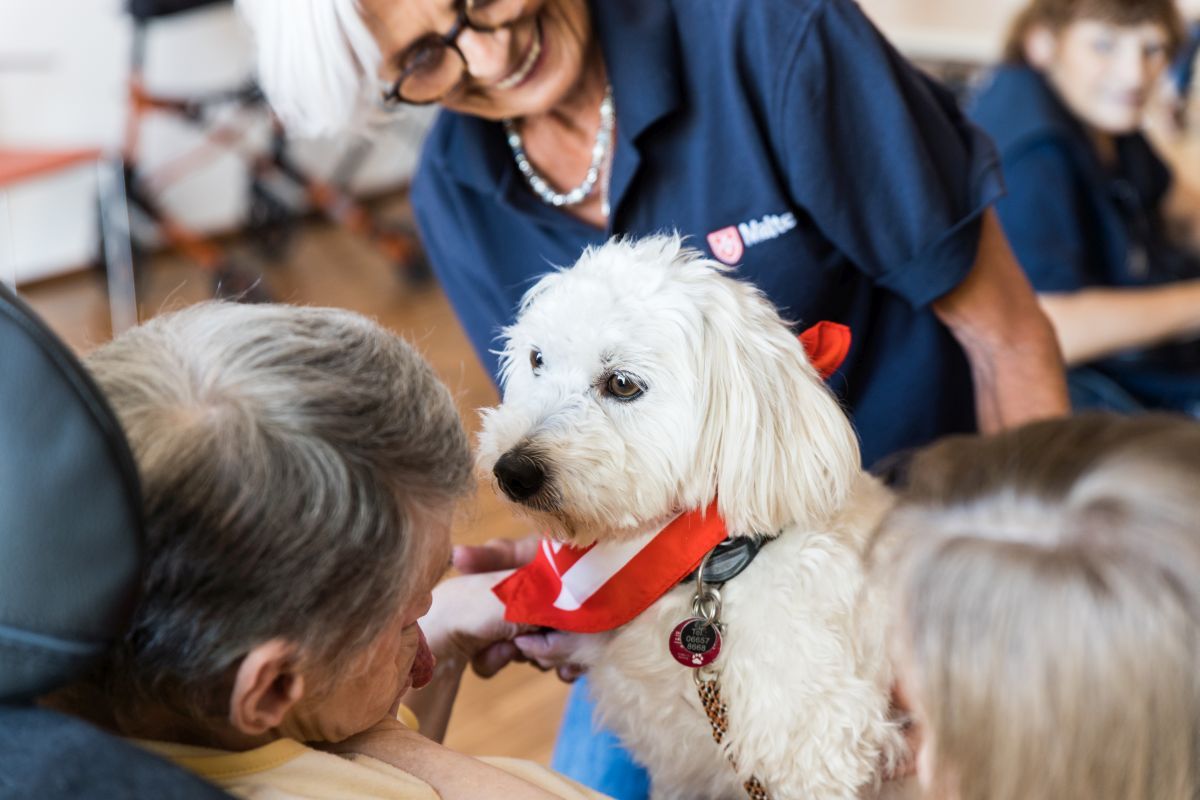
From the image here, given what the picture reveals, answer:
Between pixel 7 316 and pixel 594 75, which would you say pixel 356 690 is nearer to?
pixel 7 316

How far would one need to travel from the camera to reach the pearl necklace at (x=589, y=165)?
1.37m

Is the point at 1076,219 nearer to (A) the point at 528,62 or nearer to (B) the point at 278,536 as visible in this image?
(A) the point at 528,62

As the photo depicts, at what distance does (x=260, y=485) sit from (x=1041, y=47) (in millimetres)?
2118

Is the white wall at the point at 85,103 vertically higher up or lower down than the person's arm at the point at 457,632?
lower down

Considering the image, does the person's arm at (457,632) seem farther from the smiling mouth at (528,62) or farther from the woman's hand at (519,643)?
the smiling mouth at (528,62)

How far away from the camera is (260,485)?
2.06 feet

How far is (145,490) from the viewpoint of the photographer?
1.99ft

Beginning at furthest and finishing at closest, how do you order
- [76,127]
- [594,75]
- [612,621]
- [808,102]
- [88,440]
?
[76,127] < [594,75] < [808,102] < [612,621] < [88,440]

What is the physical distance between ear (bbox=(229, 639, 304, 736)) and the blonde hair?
36 cm

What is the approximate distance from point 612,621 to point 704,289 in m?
0.33

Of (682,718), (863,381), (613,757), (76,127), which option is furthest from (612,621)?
(76,127)

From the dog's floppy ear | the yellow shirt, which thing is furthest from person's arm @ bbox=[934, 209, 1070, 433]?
the yellow shirt

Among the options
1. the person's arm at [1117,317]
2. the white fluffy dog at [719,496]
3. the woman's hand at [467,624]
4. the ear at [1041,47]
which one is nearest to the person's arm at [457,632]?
the woman's hand at [467,624]

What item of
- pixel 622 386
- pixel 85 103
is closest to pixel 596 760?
pixel 622 386
